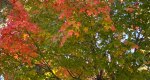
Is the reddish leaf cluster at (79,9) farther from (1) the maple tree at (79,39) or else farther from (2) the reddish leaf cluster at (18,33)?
(2) the reddish leaf cluster at (18,33)

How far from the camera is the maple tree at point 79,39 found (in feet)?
16.8

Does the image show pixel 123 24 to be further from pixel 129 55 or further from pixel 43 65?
pixel 43 65

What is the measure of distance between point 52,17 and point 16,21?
799 millimetres

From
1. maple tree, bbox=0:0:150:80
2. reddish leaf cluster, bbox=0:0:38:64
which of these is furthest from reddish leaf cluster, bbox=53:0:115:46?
reddish leaf cluster, bbox=0:0:38:64

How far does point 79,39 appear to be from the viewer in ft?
17.8

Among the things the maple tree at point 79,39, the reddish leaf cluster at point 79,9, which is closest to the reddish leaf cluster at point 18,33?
the maple tree at point 79,39

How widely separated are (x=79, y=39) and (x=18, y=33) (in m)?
1.20

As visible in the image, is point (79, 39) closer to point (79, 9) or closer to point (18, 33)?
point (79, 9)

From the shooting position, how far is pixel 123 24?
18.4ft

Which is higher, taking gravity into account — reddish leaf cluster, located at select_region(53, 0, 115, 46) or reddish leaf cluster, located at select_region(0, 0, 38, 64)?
reddish leaf cluster, located at select_region(53, 0, 115, 46)

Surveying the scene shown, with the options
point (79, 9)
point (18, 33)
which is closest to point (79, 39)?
point (79, 9)

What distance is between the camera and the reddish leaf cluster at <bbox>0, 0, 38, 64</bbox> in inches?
211

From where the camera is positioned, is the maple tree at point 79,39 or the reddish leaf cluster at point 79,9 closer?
the reddish leaf cluster at point 79,9

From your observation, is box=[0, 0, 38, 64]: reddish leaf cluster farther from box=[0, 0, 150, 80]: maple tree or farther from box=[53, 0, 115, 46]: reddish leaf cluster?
box=[53, 0, 115, 46]: reddish leaf cluster
